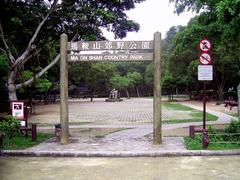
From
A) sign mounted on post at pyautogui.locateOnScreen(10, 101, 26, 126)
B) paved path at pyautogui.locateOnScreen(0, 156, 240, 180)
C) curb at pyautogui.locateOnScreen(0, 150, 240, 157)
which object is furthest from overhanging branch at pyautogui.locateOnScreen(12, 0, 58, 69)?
paved path at pyautogui.locateOnScreen(0, 156, 240, 180)

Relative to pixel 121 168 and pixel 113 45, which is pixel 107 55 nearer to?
pixel 113 45

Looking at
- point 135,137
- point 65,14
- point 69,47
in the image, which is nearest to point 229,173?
point 135,137

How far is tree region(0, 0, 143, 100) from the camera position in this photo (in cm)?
1404

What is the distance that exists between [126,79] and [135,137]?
169 ft

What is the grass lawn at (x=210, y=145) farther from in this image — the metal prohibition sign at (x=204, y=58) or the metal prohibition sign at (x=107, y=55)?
the metal prohibition sign at (x=204, y=58)

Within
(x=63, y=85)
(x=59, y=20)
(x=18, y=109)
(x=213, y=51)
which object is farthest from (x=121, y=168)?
(x=213, y=51)

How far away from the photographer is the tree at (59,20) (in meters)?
14.0

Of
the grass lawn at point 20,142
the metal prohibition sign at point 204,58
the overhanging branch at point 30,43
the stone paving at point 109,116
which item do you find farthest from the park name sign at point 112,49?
the stone paving at point 109,116

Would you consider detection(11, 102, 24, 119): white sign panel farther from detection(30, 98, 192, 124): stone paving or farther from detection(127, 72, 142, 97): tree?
detection(127, 72, 142, 97): tree

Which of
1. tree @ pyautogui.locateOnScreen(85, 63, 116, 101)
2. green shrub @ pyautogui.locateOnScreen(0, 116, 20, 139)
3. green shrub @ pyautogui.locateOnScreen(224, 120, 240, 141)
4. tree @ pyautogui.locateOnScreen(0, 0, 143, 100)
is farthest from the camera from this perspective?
tree @ pyautogui.locateOnScreen(85, 63, 116, 101)

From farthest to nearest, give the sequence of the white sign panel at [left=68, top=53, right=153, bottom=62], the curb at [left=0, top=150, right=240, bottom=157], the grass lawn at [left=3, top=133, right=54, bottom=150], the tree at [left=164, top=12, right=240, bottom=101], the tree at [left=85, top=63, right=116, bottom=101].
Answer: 1. the tree at [left=85, top=63, right=116, bottom=101]
2. the tree at [left=164, top=12, right=240, bottom=101]
3. the white sign panel at [left=68, top=53, right=153, bottom=62]
4. the grass lawn at [left=3, top=133, right=54, bottom=150]
5. the curb at [left=0, top=150, right=240, bottom=157]

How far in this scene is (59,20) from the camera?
49.4ft

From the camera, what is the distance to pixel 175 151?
10.1 meters

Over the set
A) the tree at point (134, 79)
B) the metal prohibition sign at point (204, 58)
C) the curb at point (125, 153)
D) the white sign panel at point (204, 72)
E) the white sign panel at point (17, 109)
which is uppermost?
the tree at point (134, 79)
